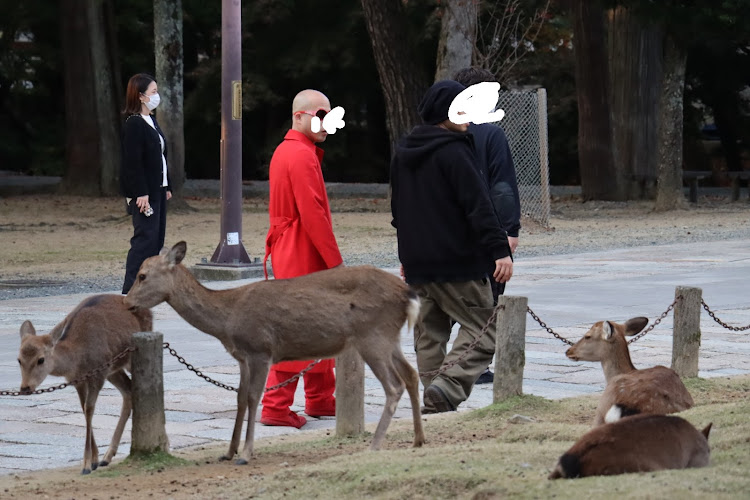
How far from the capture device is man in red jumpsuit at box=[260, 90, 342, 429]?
7750 millimetres

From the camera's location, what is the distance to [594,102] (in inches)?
1181

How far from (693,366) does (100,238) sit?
48.1 feet

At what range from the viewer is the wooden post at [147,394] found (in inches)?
259

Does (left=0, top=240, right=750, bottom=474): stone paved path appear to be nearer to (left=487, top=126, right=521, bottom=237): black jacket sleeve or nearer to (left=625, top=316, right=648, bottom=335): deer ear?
(left=625, top=316, right=648, bottom=335): deer ear

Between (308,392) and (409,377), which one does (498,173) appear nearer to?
(308,392)

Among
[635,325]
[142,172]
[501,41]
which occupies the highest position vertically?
[501,41]

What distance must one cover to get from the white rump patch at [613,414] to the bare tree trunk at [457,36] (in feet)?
60.1

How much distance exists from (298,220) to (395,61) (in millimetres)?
19180

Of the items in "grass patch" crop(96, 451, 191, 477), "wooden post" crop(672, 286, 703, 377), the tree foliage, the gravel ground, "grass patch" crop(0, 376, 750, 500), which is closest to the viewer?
"grass patch" crop(0, 376, 750, 500)

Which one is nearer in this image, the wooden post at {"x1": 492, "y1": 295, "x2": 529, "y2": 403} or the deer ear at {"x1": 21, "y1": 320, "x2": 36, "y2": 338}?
the deer ear at {"x1": 21, "y1": 320, "x2": 36, "y2": 338}

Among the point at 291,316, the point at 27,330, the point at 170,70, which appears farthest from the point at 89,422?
the point at 170,70

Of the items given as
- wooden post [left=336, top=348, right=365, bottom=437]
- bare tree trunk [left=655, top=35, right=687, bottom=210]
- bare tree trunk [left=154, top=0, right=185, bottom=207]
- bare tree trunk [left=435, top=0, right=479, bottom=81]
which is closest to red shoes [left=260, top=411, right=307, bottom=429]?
wooden post [left=336, top=348, right=365, bottom=437]

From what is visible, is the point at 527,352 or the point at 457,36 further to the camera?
the point at 457,36

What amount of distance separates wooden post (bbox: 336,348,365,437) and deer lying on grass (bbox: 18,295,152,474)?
112 centimetres
